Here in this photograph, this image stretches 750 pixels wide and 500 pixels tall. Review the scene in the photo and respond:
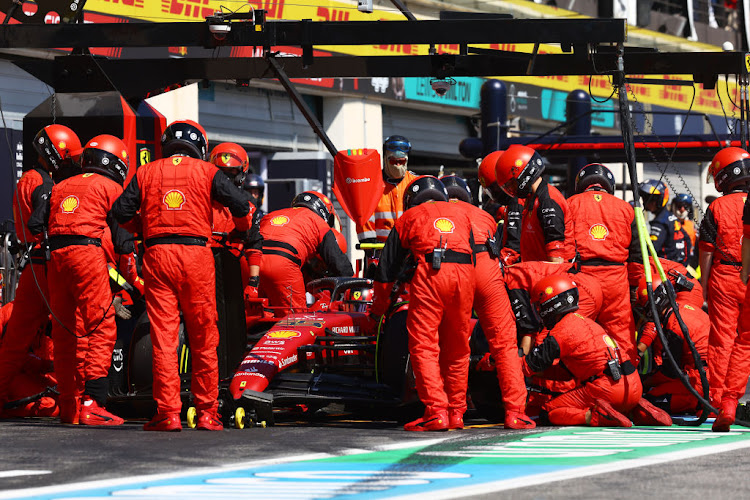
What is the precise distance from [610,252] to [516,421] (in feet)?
6.19

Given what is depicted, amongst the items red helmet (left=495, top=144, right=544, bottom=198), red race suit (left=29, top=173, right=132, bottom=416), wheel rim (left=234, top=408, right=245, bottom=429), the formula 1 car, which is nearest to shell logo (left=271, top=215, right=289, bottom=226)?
the formula 1 car

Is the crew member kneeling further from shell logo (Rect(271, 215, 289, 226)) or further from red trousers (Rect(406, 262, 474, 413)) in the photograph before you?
shell logo (Rect(271, 215, 289, 226))

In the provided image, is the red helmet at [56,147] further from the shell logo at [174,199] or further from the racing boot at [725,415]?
the racing boot at [725,415]

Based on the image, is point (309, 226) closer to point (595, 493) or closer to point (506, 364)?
point (506, 364)

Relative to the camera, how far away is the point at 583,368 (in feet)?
27.5

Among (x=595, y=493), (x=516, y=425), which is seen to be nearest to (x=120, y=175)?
(x=516, y=425)

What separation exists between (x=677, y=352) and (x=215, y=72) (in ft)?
14.2

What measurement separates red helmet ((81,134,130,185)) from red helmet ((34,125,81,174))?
31 cm

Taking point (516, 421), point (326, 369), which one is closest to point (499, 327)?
point (516, 421)

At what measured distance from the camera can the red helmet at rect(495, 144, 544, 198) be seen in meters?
9.27

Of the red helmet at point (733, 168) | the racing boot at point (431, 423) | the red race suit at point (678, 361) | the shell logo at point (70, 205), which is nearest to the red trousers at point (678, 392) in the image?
the red race suit at point (678, 361)

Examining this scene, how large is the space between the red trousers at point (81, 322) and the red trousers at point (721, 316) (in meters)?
4.00

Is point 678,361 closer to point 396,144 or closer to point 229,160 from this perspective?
point 396,144

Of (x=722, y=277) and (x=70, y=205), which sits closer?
(x=70, y=205)
